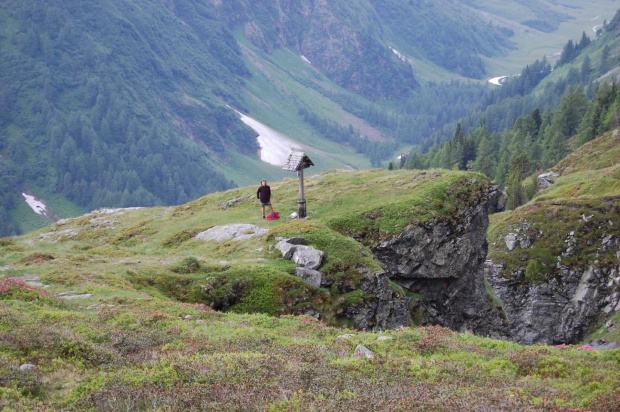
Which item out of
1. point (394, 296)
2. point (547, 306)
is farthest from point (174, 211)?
point (547, 306)

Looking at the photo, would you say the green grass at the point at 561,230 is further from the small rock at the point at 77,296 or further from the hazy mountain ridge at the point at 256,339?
the small rock at the point at 77,296

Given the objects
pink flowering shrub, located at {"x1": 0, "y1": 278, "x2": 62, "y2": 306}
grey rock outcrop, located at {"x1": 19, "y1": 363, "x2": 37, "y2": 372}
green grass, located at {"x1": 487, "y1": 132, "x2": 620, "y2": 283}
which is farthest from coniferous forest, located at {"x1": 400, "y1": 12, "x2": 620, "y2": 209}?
grey rock outcrop, located at {"x1": 19, "y1": 363, "x2": 37, "y2": 372}

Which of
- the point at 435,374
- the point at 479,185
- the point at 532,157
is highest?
the point at 532,157

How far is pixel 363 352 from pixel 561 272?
73.8m

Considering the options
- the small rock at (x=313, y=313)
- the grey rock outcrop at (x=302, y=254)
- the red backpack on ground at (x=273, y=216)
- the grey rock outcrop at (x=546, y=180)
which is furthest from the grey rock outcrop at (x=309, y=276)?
the grey rock outcrop at (x=546, y=180)

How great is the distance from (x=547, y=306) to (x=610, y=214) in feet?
60.3

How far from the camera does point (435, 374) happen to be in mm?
14203

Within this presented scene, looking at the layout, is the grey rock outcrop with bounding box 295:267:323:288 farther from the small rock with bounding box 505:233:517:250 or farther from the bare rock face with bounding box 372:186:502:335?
the small rock with bounding box 505:233:517:250

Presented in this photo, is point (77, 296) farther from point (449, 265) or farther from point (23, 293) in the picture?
point (449, 265)

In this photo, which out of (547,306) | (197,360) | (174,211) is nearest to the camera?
(197,360)

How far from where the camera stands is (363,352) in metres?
15.9

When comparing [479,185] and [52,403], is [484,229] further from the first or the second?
[52,403]

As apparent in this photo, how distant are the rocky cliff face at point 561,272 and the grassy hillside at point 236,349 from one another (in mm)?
57723

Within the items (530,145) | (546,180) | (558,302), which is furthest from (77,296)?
(530,145)
